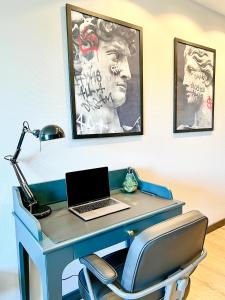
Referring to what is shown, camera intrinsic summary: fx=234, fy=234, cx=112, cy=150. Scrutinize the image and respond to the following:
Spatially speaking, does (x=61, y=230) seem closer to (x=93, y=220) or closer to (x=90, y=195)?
(x=93, y=220)

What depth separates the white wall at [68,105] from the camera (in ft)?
4.87

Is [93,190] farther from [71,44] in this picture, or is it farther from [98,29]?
[98,29]

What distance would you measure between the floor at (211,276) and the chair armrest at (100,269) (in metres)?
1.16

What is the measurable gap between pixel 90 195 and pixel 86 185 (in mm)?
79

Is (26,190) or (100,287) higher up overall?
(26,190)

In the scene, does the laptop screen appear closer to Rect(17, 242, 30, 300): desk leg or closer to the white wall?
the white wall

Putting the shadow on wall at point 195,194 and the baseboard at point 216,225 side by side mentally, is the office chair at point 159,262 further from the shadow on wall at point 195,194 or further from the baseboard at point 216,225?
the baseboard at point 216,225

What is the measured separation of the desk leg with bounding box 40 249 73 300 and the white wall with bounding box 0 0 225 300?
0.60m

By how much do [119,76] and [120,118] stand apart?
337mm

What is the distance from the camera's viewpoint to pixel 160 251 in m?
0.96

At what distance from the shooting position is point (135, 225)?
1367 millimetres

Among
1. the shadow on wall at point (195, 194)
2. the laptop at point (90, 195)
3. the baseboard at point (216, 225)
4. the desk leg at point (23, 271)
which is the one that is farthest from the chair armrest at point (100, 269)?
the baseboard at point (216, 225)

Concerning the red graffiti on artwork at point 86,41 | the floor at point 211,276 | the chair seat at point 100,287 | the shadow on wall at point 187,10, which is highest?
the shadow on wall at point 187,10

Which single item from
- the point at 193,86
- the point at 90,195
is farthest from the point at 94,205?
the point at 193,86
